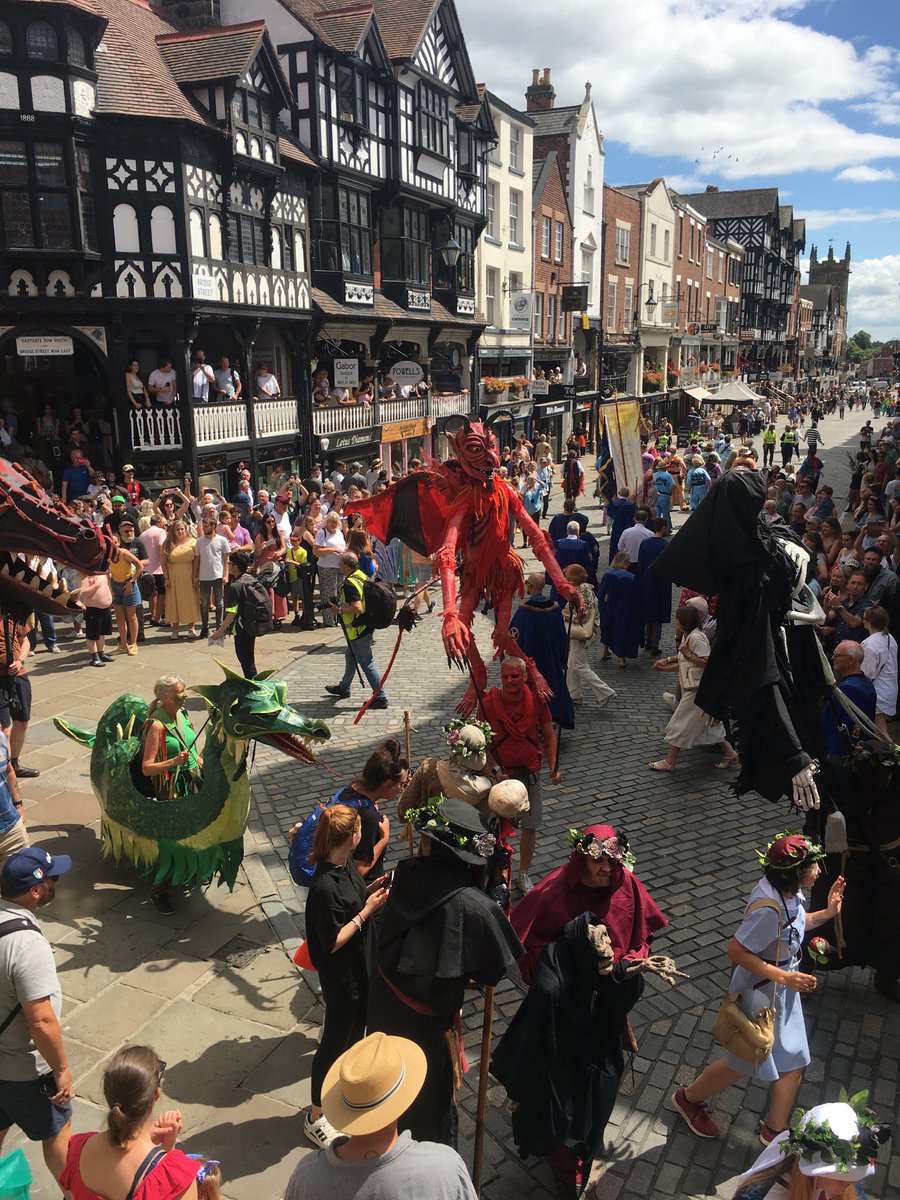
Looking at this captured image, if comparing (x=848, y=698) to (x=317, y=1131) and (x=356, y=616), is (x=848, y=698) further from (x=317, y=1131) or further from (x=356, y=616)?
(x=356, y=616)

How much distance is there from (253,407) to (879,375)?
408 ft

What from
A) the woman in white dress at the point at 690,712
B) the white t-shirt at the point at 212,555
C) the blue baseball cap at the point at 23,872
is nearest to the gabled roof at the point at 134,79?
the white t-shirt at the point at 212,555

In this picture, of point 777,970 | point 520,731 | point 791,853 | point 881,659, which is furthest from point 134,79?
point 777,970

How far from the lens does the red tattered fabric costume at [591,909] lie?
387 cm

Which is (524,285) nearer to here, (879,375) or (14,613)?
(14,613)

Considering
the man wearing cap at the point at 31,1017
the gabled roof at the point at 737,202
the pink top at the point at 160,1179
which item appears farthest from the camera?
the gabled roof at the point at 737,202

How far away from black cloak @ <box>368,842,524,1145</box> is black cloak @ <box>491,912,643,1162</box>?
22cm

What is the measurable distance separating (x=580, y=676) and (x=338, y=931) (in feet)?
20.7

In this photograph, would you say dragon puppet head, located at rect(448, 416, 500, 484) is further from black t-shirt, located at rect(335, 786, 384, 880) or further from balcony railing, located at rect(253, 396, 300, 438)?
balcony railing, located at rect(253, 396, 300, 438)

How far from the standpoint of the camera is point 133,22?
62.8 ft

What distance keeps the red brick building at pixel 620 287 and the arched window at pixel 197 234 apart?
26.8 metres

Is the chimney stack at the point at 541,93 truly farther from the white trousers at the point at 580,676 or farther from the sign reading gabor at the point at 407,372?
the white trousers at the point at 580,676

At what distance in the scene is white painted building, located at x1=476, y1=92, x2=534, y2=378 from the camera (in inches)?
1224

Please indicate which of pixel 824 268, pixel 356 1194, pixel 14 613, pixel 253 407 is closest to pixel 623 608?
pixel 14 613
